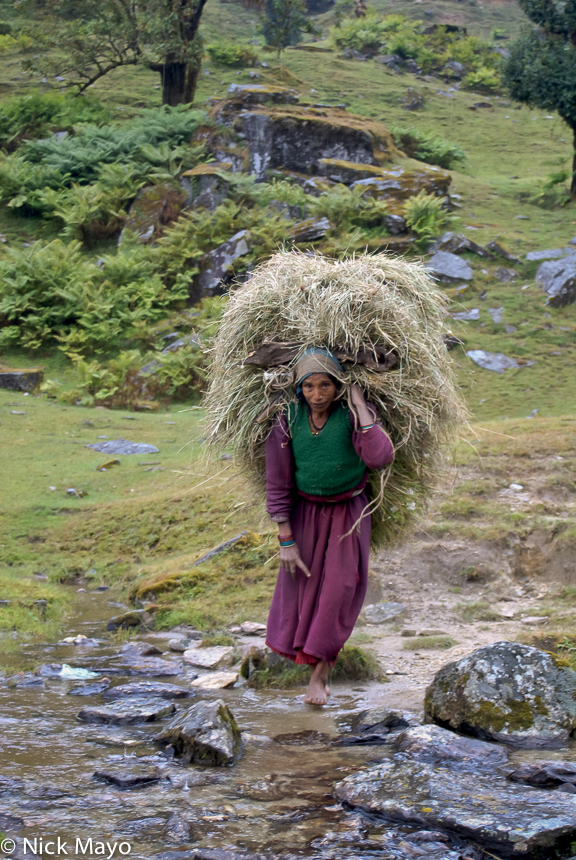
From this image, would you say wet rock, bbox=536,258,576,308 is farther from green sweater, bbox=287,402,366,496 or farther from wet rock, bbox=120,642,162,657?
green sweater, bbox=287,402,366,496

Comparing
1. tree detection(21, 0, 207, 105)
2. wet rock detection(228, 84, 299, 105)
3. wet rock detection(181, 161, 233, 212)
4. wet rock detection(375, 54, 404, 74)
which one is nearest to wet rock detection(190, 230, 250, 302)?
wet rock detection(181, 161, 233, 212)

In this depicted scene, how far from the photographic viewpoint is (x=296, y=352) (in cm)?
404

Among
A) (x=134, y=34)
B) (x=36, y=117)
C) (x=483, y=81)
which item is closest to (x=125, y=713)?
(x=36, y=117)

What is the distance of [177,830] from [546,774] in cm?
Answer: 144

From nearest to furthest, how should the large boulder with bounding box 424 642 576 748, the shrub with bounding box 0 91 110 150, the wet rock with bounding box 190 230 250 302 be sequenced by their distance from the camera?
the large boulder with bounding box 424 642 576 748
the wet rock with bounding box 190 230 250 302
the shrub with bounding box 0 91 110 150

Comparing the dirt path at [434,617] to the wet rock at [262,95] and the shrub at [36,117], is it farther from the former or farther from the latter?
the shrub at [36,117]

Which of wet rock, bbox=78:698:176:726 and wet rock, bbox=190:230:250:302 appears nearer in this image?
wet rock, bbox=78:698:176:726

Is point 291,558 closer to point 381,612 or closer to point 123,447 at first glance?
point 381,612

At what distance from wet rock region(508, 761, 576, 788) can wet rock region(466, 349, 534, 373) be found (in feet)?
32.7

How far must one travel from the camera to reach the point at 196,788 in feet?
10.0

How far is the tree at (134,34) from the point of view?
20.3 m

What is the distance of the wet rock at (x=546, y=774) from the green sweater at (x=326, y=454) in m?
1.57

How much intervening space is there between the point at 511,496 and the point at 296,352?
13.0 ft

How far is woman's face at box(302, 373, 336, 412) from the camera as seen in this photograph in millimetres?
3852
